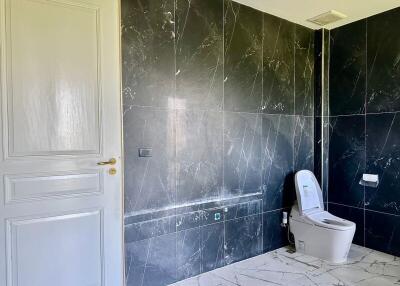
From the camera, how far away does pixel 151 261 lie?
230 centimetres

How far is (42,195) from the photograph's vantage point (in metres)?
1.86

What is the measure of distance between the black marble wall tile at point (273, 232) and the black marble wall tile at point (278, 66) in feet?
3.65

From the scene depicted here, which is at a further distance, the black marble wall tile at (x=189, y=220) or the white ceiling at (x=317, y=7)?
the white ceiling at (x=317, y=7)

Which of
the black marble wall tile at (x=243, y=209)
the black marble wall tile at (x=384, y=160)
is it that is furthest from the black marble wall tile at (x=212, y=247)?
the black marble wall tile at (x=384, y=160)

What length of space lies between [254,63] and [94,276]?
234 centimetres

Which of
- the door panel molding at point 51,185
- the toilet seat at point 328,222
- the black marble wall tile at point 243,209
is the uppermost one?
the door panel molding at point 51,185

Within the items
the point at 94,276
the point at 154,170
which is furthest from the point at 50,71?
the point at 94,276

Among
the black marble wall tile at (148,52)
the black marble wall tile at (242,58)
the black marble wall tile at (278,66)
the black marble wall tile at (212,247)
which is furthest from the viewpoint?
the black marble wall tile at (278,66)

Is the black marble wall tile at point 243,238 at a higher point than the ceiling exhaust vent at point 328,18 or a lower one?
lower

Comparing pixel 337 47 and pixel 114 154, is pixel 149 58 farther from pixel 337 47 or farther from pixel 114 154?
pixel 337 47

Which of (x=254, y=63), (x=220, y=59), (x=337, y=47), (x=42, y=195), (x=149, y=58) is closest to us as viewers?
(x=42, y=195)

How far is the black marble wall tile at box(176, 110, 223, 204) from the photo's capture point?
8.04 feet

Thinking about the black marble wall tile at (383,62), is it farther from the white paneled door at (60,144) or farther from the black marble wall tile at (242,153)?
the white paneled door at (60,144)

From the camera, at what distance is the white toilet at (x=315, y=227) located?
2.81 metres
